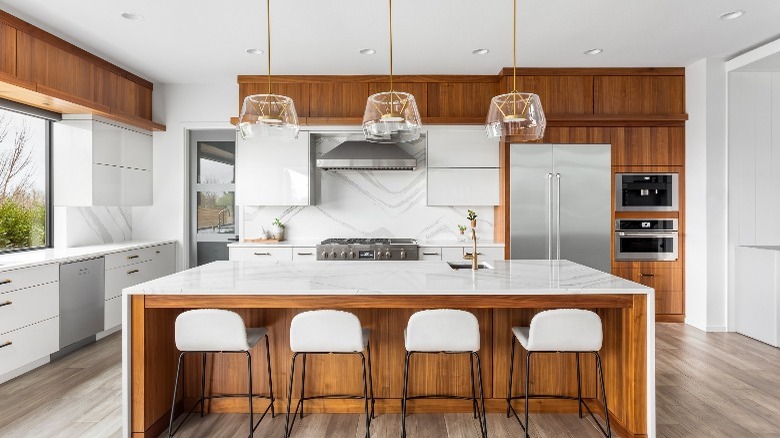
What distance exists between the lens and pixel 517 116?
Result: 9.09 ft

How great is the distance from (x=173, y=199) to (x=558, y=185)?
457 cm

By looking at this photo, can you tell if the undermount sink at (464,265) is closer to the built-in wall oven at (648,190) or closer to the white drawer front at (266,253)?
the white drawer front at (266,253)

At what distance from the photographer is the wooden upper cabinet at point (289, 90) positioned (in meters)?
5.24

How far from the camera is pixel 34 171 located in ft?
14.6

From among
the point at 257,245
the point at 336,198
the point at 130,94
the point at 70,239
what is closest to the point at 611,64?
the point at 336,198

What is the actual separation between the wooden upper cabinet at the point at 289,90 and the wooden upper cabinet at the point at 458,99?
144cm

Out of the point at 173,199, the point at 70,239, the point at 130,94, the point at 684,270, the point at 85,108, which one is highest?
the point at 130,94

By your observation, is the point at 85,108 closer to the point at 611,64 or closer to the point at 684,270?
the point at 611,64

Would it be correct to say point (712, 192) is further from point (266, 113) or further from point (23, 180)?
point (23, 180)

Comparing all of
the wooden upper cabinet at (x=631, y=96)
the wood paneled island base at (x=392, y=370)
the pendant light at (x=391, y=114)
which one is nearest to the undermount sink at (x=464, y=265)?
the wood paneled island base at (x=392, y=370)

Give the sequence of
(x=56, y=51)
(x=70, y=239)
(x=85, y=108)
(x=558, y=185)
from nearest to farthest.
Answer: (x=56, y=51)
(x=85, y=108)
(x=70, y=239)
(x=558, y=185)

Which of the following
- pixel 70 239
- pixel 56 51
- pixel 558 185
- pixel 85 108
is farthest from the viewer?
pixel 558 185

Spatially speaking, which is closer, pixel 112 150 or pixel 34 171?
pixel 34 171

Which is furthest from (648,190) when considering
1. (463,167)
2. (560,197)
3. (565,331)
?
(565,331)
